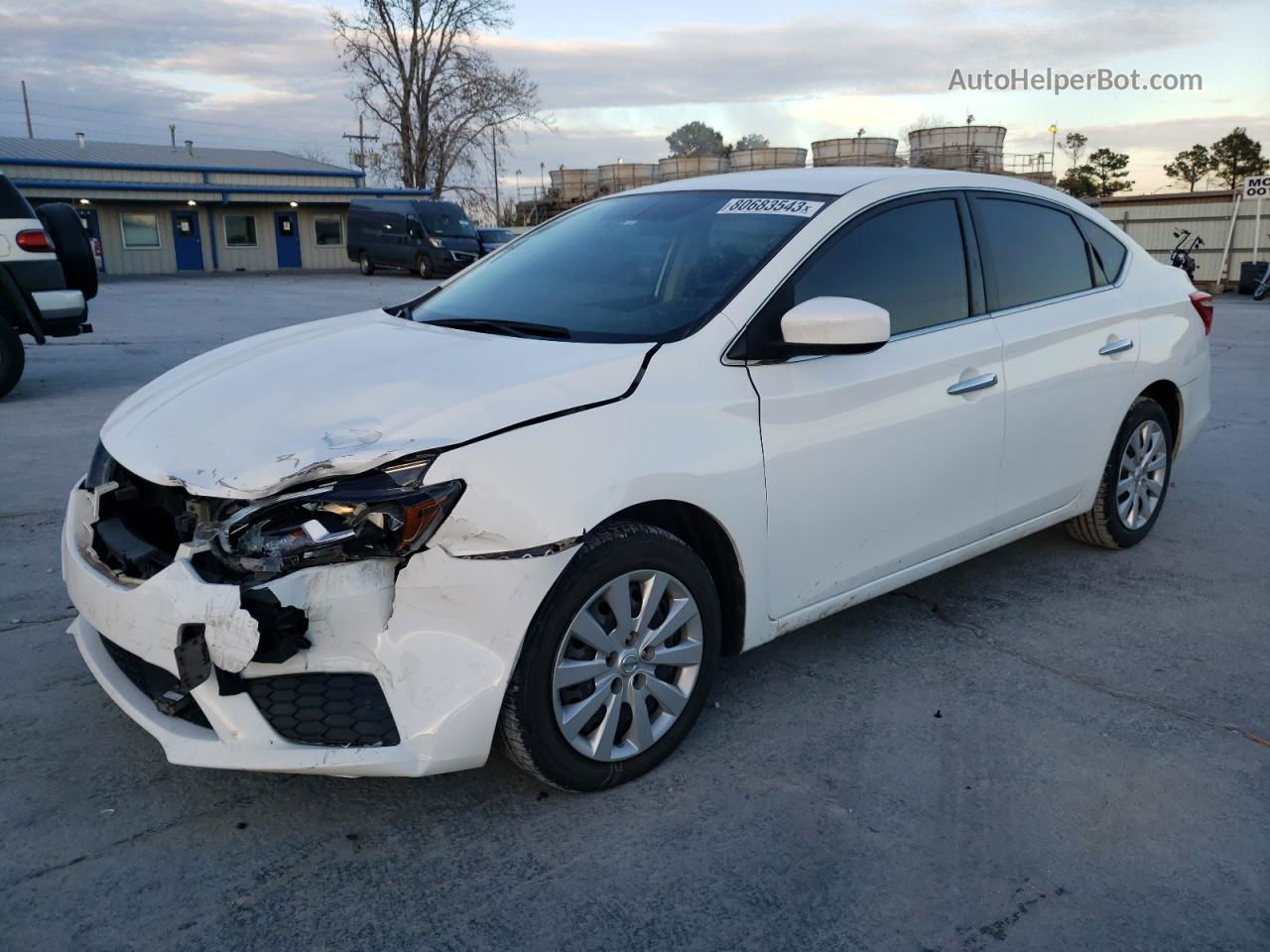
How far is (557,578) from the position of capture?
8.55 ft

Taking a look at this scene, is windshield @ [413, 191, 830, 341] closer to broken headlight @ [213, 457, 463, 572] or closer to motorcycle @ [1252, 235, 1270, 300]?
broken headlight @ [213, 457, 463, 572]

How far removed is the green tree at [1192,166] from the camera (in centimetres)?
5472

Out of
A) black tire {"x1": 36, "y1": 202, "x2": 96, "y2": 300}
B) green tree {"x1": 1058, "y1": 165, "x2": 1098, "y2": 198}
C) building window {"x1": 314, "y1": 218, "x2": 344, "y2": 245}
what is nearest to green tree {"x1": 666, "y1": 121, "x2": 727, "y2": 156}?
green tree {"x1": 1058, "y1": 165, "x2": 1098, "y2": 198}

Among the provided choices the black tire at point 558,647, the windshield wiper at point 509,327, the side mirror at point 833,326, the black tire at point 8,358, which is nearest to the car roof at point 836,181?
the side mirror at point 833,326

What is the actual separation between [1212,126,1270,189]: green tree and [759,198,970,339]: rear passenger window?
5605 centimetres

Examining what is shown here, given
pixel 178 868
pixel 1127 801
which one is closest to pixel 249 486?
pixel 178 868

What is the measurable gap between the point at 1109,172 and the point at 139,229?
51.6 metres

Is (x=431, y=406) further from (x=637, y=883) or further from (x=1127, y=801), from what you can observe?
(x=1127, y=801)

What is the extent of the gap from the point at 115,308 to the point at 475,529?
18.6 meters

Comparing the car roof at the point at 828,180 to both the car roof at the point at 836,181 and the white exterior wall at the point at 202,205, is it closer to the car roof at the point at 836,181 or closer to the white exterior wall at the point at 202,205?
the car roof at the point at 836,181

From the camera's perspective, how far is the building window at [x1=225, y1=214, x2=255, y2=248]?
38781 mm

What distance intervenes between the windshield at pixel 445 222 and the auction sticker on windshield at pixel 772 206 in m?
26.6

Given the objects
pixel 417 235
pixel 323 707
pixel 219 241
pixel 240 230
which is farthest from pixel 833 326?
pixel 240 230

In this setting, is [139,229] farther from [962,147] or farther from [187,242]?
[962,147]
